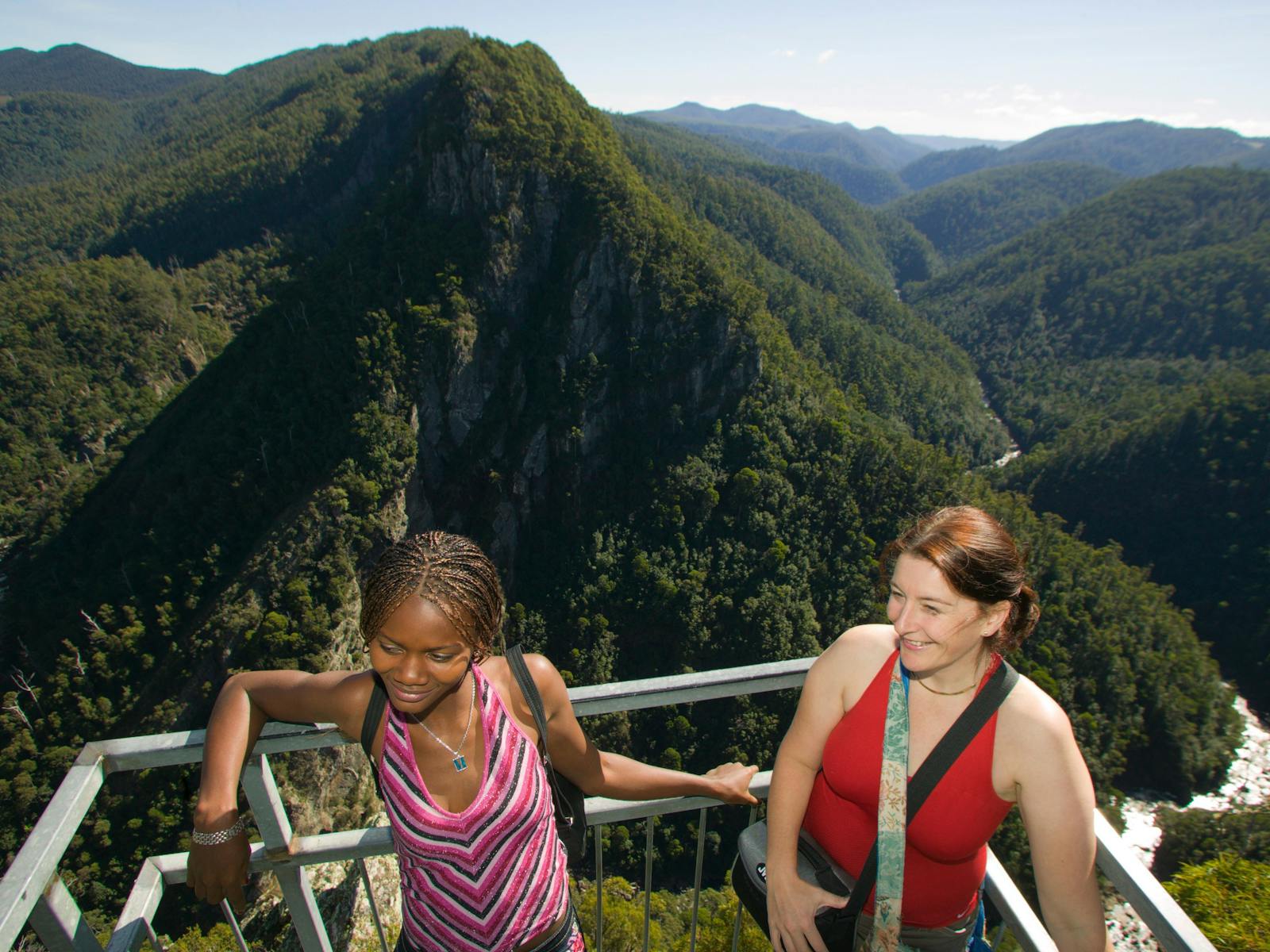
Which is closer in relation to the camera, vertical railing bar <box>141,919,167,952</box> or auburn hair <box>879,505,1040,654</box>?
auburn hair <box>879,505,1040,654</box>

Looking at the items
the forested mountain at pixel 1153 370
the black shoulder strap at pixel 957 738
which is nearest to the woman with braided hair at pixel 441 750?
the black shoulder strap at pixel 957 738

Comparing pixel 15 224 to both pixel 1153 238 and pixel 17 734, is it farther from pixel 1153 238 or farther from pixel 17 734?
pixel 1153 238

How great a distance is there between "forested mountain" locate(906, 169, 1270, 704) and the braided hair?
72336 mm

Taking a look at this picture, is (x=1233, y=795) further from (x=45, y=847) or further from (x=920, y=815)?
(x=45, y=847)

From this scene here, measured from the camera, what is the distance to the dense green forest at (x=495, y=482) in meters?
38.8

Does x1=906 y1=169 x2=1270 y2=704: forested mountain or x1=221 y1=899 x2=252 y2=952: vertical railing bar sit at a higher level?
x1=221 y1=899 x2=252 y2=952: vertical railing bar

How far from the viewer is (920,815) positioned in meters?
2.54

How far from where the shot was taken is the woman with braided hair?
2.46 m

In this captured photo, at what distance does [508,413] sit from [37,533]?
3876 centimetres

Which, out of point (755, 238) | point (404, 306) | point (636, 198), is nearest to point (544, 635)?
point (404, 306)

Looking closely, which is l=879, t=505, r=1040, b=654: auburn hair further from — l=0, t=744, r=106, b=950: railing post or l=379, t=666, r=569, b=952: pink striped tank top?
l=0, t=744, r=106, b=950: railing post

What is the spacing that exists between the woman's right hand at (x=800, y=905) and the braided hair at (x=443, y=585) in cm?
161

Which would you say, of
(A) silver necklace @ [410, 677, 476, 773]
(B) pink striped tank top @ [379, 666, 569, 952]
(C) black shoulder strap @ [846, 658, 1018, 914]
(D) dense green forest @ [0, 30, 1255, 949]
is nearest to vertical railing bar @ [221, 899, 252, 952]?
(B) pink striped tank top @ [379, 666, 569, 952]

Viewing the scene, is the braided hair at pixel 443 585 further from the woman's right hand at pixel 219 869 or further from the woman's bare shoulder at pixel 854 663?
the woman's bare shoulder at pixel 854 663
